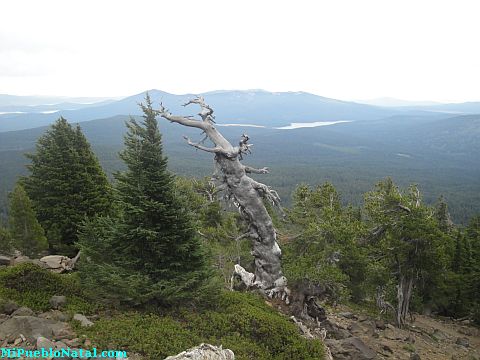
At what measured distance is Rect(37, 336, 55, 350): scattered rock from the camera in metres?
6.66

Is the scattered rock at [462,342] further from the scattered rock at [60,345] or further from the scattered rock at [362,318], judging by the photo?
the scattered rock at [60,345]

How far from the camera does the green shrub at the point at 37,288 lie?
9312mm

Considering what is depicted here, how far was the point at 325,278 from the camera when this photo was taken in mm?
13414

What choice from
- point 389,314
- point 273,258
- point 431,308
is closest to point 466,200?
point 431,308

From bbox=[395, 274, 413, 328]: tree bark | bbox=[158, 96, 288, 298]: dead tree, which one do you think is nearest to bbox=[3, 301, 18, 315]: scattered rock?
bbox=[158, 96, 288, 298]: dead tree

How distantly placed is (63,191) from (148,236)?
1119 cm

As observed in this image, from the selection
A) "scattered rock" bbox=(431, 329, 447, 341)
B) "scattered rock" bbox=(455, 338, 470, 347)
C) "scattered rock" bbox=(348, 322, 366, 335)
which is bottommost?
"scattered rock" bbox=(455, 338, 470, 347)

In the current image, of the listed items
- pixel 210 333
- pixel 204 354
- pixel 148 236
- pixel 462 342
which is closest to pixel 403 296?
pixel 462 342

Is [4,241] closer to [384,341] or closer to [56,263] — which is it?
[56,263]

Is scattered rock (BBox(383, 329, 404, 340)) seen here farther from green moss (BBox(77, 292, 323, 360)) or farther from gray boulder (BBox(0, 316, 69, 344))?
gray boulder (BBox(0, 316, 69, 344))

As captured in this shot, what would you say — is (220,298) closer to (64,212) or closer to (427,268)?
(427,268)

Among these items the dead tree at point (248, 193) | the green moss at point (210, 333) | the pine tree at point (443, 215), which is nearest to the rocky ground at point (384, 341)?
the green moss at point (210, 333)

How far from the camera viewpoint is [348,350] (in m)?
10.1

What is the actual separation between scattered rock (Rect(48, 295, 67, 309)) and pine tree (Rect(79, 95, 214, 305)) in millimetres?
852
